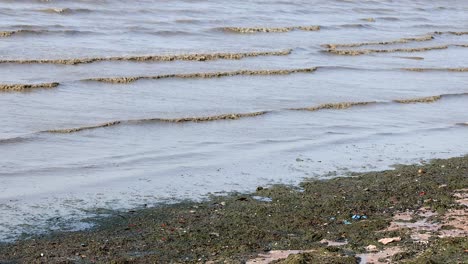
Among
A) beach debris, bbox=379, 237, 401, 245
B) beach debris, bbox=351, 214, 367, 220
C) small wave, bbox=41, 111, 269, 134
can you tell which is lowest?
small wave, bbox=41, 111, 269, 134

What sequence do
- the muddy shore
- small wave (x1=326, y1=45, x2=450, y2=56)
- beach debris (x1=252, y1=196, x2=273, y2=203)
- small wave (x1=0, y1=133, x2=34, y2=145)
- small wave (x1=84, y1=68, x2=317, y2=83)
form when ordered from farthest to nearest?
small wave (x1=326, y1=45, x2=450, y2=56), small wave (x1=84, y1=68, x2=317, y2=83), small wave (x1=0, y1=133, x2=34, y2=145), beach debris (x1=252, y1=196, x2=273, y2=203), the muddy shore

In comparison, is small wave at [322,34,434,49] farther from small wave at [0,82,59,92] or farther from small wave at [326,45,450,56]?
small wave at [0,82,59,92]

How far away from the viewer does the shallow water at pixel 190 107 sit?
1049cm

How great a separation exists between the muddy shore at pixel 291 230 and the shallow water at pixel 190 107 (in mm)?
461

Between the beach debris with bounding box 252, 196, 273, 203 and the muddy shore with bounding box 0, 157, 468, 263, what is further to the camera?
the beach debris with bounding box 252, 196, 273, 203

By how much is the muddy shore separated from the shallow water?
1.51 ft

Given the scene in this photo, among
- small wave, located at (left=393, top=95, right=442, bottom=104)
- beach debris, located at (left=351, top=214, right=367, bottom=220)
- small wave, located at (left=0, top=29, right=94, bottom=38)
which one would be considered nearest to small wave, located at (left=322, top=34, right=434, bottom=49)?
small wave, located at (left=0, top=29, right=94, bottom=38)

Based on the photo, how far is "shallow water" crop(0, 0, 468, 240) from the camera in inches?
413

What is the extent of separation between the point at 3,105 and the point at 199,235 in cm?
714

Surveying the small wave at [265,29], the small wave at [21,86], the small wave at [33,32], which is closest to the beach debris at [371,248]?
the small wave at [21,86]

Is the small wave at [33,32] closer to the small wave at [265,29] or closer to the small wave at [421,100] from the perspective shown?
the small wave at [265,29]

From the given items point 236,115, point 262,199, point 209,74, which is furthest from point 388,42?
point 262,199

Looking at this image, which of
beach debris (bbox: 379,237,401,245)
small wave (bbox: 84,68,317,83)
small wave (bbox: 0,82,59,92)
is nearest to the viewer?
beach debris (bbox: 379,237,401,245)

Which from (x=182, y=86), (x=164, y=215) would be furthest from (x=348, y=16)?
(x=164, y=215)
